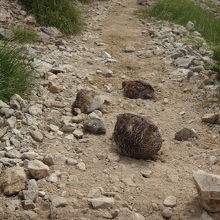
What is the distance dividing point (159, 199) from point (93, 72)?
4.03 meters

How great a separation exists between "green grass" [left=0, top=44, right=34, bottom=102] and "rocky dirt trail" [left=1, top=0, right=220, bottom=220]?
26 cm

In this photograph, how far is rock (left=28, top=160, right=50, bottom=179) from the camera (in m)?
4.36

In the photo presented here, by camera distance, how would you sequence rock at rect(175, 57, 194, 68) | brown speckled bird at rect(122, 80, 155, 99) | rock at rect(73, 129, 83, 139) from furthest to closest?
rock at rect(175, 57, 194, 68)
brown speckled bird at rect(122, 80, 155, 99)
rock at rect(73, 129, 83, 139)

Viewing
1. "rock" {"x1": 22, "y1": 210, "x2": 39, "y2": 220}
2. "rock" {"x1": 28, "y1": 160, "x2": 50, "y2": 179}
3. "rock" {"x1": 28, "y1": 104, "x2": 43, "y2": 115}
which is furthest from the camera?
→ "rock" {"x1": 28, "y1": 104, "x2": 43, "y2": 115}

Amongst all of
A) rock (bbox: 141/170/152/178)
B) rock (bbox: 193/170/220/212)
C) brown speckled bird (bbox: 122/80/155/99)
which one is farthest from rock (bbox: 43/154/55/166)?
brown speckled bird (bbox: 122/80/155/99)

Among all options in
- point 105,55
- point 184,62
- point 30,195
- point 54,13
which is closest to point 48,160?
point 30,195

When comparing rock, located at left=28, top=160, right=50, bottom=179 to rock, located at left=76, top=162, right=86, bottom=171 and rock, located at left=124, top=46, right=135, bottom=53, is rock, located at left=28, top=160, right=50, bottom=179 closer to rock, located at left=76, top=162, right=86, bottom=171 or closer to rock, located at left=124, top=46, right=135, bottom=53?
rock, located at left=76, top=162, right=86, bottom=171

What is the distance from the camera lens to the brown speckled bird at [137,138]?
4.93 m

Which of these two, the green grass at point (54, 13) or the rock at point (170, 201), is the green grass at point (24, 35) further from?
the rock at point (170, 201)

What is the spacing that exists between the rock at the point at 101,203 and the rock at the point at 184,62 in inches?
191

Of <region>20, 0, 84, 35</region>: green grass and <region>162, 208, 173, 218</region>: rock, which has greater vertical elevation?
<region>162, 208, 173, 218</region>: rock

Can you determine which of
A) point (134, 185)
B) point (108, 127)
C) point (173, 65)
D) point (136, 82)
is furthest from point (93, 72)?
point (134, 185)

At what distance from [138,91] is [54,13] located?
3.78 m

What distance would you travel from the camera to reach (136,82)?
23.3 ft
